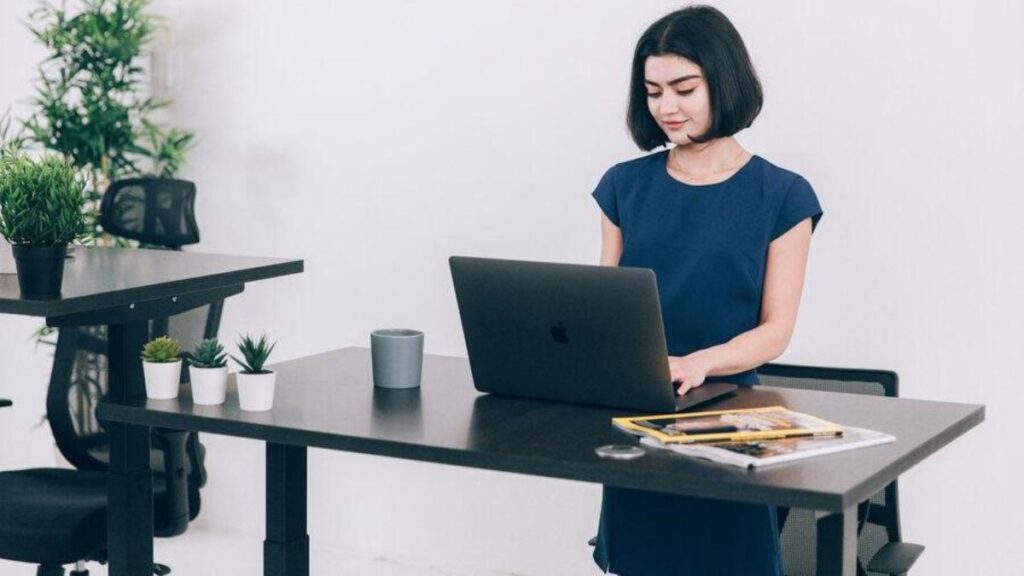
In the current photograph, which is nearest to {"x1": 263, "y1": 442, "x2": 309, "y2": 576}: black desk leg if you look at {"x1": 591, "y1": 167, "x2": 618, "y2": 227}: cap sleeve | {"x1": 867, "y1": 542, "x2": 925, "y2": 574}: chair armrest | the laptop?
the laptop

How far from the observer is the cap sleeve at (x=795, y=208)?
2441 mm

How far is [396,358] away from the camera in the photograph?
2361mm

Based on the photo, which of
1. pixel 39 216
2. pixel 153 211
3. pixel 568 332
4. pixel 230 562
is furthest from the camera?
pixel 230 562

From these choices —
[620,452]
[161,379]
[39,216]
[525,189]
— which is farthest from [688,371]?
[525,189]

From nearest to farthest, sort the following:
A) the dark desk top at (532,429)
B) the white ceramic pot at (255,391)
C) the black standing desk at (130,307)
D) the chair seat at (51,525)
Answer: the dark desk top at (532,429) < the white ceramic pot at (255,391) < the black standing desk at (130,307) < the chair seat at (51,525)

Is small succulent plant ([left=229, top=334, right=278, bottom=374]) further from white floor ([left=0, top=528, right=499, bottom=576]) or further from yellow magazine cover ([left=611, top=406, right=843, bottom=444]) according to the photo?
white floor ([left=0, top=528, right=499, bottom=576])

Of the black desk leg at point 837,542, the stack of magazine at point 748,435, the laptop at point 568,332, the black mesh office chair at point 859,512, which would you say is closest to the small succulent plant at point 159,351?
the laptop at point 568,332

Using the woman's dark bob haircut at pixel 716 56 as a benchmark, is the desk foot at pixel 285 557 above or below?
below

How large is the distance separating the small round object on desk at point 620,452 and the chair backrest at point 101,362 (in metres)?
1.55

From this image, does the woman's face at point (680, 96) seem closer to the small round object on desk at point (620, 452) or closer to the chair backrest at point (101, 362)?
the small round object on desk at point (620, 452)

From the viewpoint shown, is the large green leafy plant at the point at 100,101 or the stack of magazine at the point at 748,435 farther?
the large green leafy plant at the point at 100,101

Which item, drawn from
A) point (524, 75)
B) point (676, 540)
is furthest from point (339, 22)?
point (676, 540)

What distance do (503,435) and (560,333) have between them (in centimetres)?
20

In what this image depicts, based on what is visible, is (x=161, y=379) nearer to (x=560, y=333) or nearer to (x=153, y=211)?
(x=560, y=333)
